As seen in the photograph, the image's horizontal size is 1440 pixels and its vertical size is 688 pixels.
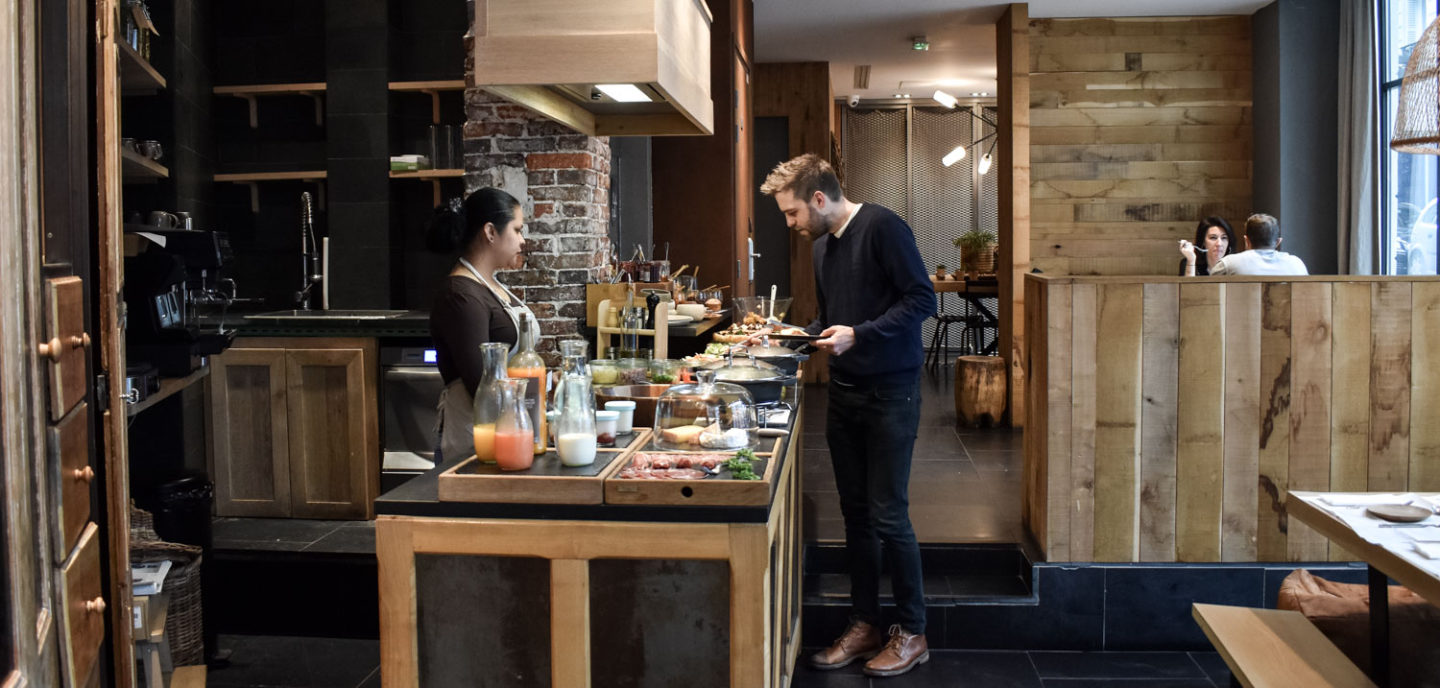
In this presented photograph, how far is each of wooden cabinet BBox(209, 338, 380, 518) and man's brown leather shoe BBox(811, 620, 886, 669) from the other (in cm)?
240

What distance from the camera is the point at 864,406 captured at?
390 centimetres

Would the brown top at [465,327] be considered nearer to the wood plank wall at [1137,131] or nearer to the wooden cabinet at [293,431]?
the wooden cabinet at [293,431]

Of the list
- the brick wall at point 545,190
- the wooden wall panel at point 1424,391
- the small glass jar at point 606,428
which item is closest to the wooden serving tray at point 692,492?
the small glass jar at point 606,428

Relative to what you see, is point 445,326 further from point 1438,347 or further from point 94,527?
point 1438,347

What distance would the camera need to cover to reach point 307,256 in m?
7.31

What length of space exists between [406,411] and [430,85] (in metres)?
2.45

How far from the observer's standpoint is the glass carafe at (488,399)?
2.66 meters

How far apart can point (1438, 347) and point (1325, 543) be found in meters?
0.81

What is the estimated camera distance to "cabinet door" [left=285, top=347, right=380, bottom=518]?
5.38m

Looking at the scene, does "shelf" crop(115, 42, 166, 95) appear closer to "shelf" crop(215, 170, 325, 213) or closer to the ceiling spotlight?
"shelf" crop(215, 170, 325, 213)

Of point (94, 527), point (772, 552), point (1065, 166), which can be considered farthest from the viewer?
point (1065, 166)

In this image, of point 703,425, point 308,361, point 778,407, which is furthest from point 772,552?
point 308,361

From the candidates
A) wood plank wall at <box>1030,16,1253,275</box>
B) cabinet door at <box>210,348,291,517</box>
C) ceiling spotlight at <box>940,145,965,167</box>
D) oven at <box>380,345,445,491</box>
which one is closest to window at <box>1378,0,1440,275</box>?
wood plank wall at <box>1030,16,1253,275</box>

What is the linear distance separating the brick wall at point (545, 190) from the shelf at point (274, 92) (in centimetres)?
244
